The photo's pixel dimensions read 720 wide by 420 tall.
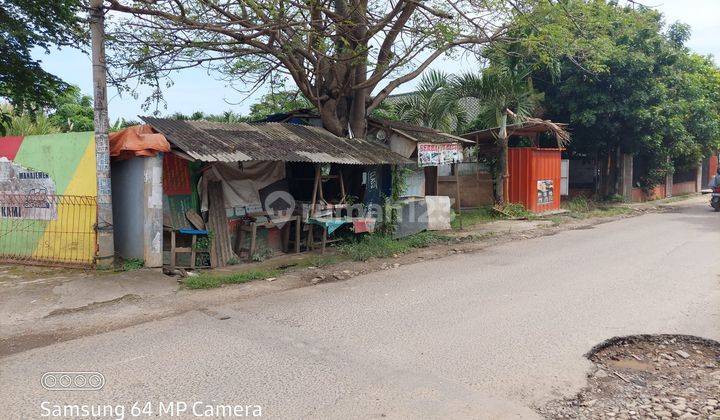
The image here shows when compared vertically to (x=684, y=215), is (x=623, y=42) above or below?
above

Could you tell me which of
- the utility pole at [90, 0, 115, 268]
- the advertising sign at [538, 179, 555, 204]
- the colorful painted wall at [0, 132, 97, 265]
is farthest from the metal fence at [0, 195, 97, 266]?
the advertising sign at [538, 179, 555, 204]

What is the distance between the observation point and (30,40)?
10102 millimetres

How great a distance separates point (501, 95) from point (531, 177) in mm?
3498

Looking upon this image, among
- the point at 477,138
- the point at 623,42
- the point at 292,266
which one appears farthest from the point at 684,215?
the point at 292,266

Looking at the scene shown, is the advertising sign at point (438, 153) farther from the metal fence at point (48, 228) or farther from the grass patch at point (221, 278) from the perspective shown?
the metal fence at point (48, 228)

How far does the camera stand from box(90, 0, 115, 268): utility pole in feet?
27.2

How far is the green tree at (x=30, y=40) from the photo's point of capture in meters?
9.71

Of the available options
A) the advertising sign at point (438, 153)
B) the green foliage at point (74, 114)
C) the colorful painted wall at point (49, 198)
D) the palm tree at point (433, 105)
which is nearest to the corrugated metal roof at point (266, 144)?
the advertising sign at point (438, 153)

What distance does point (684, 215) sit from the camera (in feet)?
61.1

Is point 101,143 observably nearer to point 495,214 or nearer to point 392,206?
point 392,206

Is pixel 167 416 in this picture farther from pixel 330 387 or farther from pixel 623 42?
pixel 623 42

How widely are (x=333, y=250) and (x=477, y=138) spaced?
8.82m

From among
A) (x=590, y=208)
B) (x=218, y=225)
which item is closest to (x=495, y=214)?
(x=590, y=208)

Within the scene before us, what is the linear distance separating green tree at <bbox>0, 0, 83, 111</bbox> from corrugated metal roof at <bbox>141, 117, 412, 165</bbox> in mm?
3048
